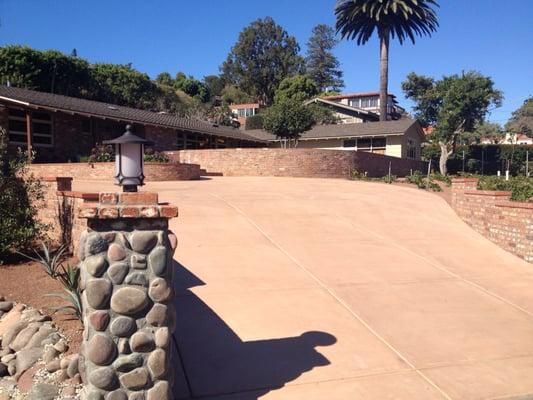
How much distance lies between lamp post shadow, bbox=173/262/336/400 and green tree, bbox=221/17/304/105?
223 ft

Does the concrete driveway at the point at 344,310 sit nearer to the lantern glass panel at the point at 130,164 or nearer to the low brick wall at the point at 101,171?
the lantern glass panel at the point at 130,164

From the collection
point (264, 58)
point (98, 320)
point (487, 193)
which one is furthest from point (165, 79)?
point (98, 320)

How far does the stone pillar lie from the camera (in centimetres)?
324

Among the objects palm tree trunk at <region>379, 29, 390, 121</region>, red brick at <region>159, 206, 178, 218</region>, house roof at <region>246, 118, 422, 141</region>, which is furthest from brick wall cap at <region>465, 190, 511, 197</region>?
palm tree trunk at <region>379, 29, 390, 121</region>

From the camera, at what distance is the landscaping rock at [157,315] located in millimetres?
3336

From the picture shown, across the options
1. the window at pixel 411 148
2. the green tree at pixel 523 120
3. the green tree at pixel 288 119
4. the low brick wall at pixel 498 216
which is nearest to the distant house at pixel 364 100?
the green tree at pixel 523 120

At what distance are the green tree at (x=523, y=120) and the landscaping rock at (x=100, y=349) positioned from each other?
6349 cm

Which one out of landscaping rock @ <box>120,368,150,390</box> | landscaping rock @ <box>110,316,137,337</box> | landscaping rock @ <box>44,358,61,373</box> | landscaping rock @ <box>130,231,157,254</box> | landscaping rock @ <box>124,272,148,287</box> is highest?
landscaping rock @ <box>130,231,157,254</box>

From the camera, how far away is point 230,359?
4.44 meters

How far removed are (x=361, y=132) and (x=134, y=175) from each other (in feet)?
106

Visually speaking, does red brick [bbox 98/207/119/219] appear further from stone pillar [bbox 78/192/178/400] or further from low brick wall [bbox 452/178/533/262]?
low brick wall [bbox 452/178/533/262]

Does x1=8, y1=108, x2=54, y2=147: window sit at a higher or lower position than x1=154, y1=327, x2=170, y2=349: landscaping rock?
higher

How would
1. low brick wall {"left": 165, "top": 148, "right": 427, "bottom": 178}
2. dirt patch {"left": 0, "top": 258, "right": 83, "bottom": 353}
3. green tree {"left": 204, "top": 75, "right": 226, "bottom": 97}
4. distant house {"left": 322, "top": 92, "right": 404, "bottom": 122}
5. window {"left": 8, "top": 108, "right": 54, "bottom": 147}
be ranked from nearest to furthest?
dirt patch {"left": 0, "top": 258, "right": 83, "bottom": 353} → window {"left": 8, "top": 108, "right": 54, "bottom": 147} → low brick wall {"left": 165, "top": 148, "right": 427, "bottom": 178} → distant house {"left": 322, "top": 92, "right": 404, "bottom": 122} → green tree {"left": 204, "top": 75, "right": 226, "bottom": 97}

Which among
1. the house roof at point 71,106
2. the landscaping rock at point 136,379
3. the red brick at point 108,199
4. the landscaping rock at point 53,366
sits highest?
the house roof at point 71,106
